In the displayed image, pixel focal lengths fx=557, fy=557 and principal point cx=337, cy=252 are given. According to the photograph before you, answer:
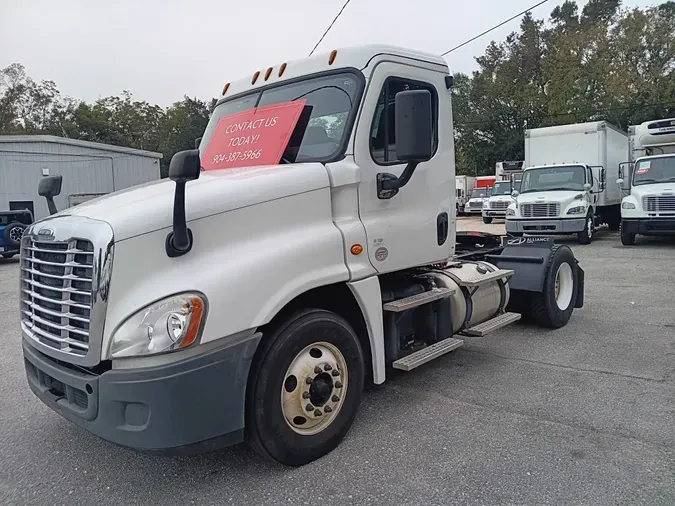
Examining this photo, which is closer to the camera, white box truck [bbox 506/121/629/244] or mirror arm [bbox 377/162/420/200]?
mirror arm [bbox 377/162/420/200]

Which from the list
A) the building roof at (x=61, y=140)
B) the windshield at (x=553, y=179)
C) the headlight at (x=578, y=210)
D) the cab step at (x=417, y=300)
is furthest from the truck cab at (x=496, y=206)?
the cab step at (x=417, y=300)

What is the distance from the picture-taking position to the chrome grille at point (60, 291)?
294 centimetres

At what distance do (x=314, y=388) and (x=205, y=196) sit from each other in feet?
4.36

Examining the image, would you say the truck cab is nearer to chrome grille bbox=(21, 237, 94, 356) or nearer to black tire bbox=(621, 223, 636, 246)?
black tire bbox=(621, 223, 636, 246)

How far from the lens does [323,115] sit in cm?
398

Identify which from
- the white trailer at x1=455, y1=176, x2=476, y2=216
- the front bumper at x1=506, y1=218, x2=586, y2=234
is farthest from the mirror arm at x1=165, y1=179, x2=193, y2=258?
the white trailer at x1=455, y1=176, x2=476, y2=216

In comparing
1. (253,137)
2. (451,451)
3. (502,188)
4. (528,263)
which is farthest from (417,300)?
(502,188)

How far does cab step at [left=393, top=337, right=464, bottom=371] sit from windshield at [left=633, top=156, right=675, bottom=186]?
12783 millimetres

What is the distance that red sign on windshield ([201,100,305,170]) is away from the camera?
398cm

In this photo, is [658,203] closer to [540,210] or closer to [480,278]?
[540,210]

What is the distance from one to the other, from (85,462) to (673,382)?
4599mm

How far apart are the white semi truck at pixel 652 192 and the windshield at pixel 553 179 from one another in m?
1.15

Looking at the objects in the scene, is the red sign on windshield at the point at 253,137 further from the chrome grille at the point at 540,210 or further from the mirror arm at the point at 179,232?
the chrome grille at the point at 540,210

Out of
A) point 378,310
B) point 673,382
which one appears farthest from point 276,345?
point 673,382
